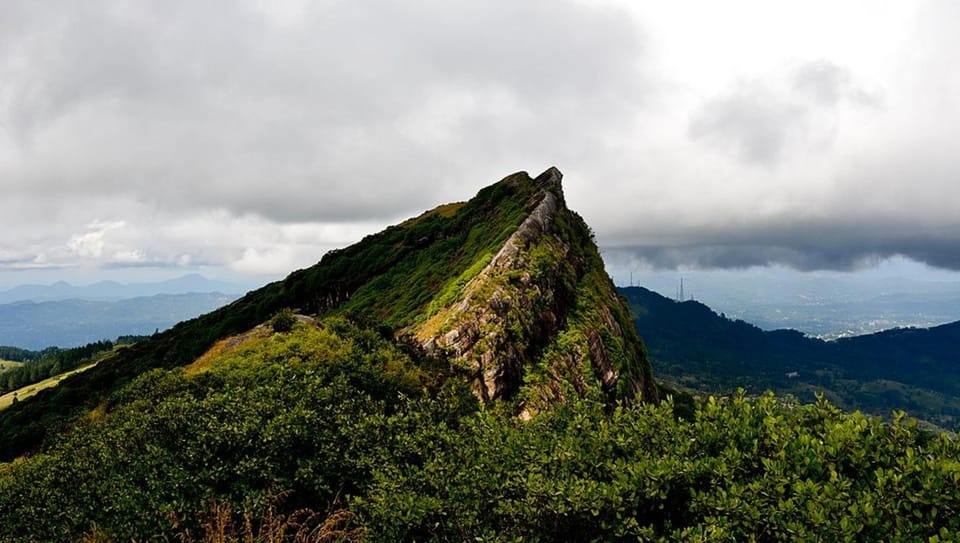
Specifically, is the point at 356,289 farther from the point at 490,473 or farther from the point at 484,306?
the point at 490,473

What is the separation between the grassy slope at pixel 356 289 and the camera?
54.9 m

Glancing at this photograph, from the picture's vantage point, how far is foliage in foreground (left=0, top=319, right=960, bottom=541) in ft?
32.1

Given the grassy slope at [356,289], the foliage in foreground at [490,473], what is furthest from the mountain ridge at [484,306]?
the foliage in foreground at [490,473]

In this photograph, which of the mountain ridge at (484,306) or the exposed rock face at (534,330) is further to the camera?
the mountain ridge at (484,306)

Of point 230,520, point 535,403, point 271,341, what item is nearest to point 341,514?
point 230,520

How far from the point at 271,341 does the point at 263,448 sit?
20025 millimetres

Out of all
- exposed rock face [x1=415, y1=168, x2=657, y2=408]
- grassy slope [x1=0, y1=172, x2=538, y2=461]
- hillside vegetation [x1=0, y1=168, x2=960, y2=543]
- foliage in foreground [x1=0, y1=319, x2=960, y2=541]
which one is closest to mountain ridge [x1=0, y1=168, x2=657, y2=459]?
exposed rock face [x1=415, y1=168, x2=657, y2=408]

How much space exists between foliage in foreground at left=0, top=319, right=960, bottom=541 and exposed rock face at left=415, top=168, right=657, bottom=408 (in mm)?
12793

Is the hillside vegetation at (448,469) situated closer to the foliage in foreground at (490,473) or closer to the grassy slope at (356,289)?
the foliage in foreground at (490,473)

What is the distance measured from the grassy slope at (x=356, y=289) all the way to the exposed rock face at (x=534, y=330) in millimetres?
6267

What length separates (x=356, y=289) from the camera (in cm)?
7325

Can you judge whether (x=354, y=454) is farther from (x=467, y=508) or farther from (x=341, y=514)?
(x=467, y=508)

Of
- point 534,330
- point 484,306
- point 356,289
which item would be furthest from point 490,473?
point 356,289

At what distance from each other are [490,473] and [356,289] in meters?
62.3
